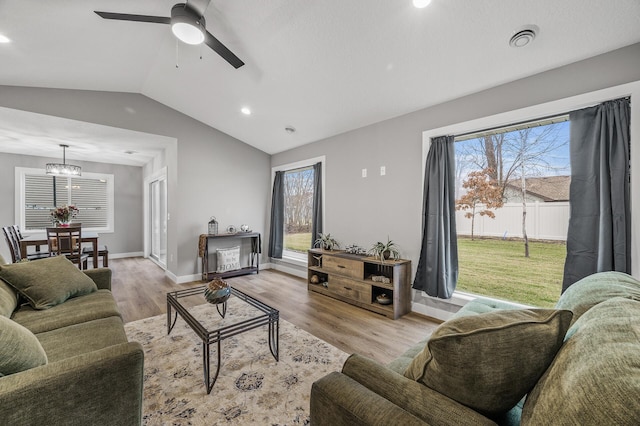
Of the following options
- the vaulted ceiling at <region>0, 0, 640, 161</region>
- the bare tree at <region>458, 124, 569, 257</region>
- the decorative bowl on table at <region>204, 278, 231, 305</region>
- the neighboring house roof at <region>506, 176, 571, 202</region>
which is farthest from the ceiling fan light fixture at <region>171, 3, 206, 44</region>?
the neighboring house roof at <region>506, 176, 571, 202</region>

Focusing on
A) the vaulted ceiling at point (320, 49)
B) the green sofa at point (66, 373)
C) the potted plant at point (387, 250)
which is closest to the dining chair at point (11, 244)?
the vaulted ceiling at point (320, 49)

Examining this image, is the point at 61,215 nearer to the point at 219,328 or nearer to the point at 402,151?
the point at 219,328

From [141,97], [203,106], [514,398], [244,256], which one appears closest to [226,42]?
[203,106]

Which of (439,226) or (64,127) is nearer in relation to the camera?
(439,226)

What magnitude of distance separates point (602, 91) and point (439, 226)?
5.72ft

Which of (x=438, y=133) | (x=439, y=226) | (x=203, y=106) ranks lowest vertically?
(x=439, y=226)

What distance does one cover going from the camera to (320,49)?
8.82 feet

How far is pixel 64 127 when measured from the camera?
4039mm

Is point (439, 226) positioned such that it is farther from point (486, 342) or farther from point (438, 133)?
point (486, 342)

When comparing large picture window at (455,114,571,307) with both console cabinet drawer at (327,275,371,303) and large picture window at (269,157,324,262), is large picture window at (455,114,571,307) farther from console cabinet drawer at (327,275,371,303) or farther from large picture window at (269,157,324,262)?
large picture window at (269,157,324,262)

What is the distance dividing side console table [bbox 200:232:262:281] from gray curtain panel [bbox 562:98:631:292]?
4.69 metres

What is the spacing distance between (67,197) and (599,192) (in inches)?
383

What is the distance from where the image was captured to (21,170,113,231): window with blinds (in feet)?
19.9

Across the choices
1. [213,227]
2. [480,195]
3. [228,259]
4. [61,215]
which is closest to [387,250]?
[480,195]
